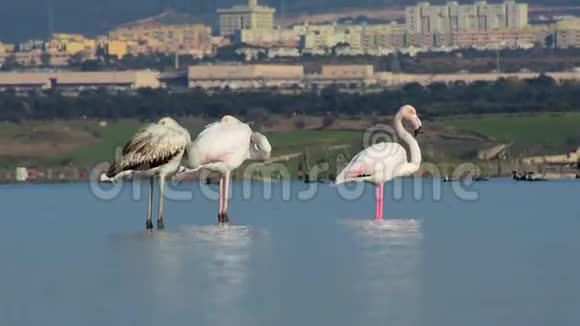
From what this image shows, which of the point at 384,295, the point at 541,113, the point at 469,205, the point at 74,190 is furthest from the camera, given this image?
the point at 541,113

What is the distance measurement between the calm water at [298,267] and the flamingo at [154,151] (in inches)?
29.4

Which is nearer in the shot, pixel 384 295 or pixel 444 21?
pixel 384 295

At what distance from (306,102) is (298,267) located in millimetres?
86115

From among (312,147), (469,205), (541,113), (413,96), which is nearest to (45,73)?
(413,96)

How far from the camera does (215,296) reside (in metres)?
23.9

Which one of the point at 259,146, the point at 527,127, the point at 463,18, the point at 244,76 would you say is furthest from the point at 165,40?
the point at 259,146

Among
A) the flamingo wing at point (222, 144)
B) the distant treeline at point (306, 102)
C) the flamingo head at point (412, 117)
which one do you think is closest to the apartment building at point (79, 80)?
the distant treeline at point (306, 102)

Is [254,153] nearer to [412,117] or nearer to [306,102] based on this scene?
[412,117]

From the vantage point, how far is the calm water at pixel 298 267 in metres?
22.7

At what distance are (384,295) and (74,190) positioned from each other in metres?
30.4

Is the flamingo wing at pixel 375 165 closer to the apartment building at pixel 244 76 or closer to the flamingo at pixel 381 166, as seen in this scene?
the flamingo at pixel 381 166

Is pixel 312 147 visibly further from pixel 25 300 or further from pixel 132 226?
pixel 25 300

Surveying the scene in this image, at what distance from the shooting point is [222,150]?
108 ft

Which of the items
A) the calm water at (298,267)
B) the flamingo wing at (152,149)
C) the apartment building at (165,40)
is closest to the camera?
the calm water at (298,267)
